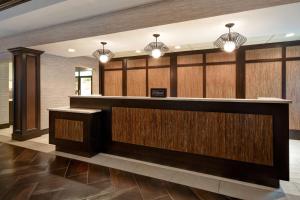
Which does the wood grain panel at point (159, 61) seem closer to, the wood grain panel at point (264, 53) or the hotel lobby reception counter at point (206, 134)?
the wood grain panel at point (264, 53)

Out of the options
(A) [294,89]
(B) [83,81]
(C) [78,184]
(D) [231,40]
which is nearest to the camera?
(C) [78,184]

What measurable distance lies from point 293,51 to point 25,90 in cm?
740

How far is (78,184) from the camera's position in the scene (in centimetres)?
266

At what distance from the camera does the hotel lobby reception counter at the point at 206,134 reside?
102 inches

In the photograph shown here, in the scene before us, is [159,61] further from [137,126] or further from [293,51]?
[293,51]

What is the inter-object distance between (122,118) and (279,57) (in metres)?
4.82

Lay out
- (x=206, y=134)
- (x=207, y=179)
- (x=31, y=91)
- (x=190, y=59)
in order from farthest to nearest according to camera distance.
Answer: (x=190, y=59) → (x=31, y=91) → (x=206, y=134) → (x=207, y=179)

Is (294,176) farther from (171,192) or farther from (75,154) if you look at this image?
(75,154)

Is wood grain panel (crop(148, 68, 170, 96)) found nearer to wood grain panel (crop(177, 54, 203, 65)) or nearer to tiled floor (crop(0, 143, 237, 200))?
wood grain panel (crop(177, 54, 203, 65))

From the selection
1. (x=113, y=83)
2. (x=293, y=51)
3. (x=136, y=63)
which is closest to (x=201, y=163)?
(x=293, y=51)

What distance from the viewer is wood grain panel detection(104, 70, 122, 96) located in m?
7.72

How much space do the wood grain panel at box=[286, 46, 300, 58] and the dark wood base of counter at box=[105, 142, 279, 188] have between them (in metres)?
4.10

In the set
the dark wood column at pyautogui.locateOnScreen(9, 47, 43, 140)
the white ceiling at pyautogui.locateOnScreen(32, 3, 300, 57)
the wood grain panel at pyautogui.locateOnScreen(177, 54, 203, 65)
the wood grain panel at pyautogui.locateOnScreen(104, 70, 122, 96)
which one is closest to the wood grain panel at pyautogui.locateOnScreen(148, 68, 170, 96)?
the wood grain panel at pyautogui.locateOnScreen(177, 54, 203, 65)

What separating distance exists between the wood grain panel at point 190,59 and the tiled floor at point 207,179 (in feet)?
12.1
